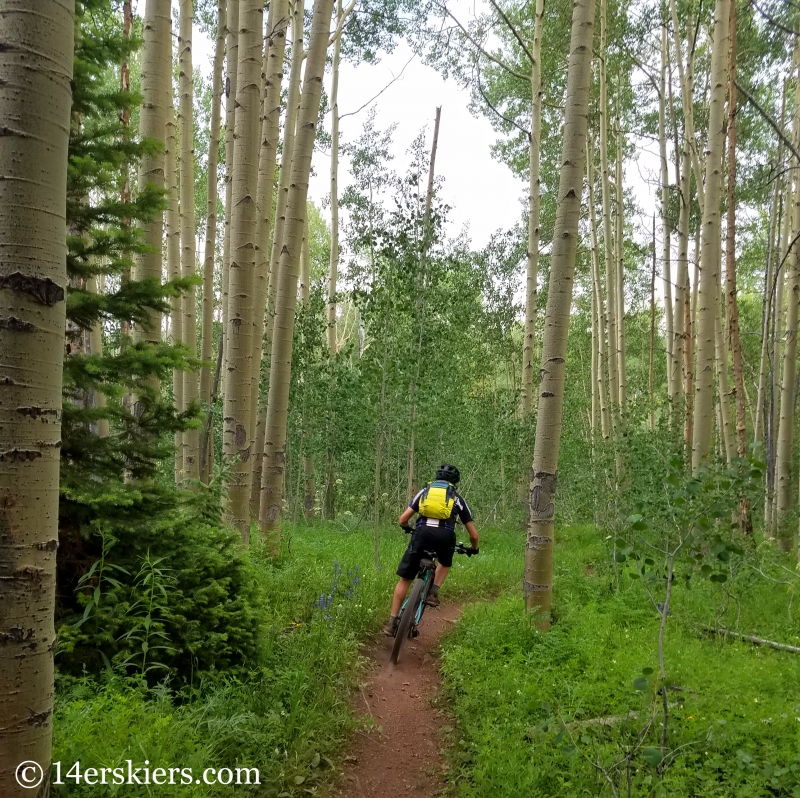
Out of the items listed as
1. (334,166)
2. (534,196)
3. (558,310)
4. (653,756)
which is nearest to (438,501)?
(558,310)

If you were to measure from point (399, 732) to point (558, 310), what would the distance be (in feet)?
12.9

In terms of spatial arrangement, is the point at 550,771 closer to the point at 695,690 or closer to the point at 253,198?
the point at 695,690

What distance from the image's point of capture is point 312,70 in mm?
6070

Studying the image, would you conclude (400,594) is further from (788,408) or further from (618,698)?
(788,408)

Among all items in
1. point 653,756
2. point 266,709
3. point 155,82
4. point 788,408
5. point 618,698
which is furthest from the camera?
point 788,408

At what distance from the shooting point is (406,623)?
5234 millimetres

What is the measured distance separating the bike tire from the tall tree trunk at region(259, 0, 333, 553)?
77.8 inches

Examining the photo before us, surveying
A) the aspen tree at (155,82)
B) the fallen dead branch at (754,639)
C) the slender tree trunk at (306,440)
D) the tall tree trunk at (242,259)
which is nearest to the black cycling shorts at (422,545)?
the tall tree trunk at (242,259)

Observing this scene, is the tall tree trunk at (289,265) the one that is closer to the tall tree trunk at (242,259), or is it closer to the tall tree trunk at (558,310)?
the tall tree trunk at (242,259)

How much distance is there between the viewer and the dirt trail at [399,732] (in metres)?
3.50

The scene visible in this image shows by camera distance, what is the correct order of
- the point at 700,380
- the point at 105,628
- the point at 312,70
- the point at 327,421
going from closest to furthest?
1. the point at 105,628
2. the point at 312,70
3. the point at 700,380
4. the point at 327,421

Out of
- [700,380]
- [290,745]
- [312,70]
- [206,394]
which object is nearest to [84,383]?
[290,745]

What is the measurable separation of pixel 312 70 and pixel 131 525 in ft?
17.0

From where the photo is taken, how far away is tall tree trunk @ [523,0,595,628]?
210 inches
